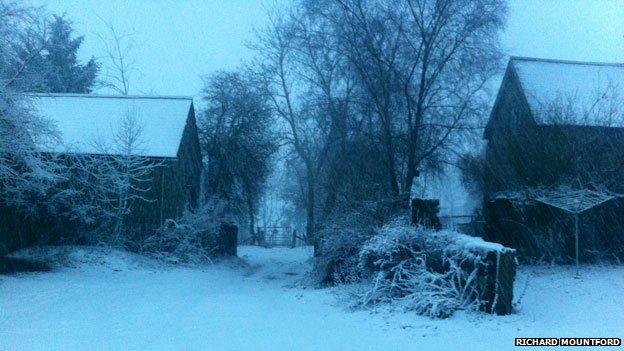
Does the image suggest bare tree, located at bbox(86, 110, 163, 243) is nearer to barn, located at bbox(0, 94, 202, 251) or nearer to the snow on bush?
barn, located at bbox(0, 94, 202, 251)

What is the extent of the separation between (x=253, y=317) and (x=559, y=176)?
1145 cm

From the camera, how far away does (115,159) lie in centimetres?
2294

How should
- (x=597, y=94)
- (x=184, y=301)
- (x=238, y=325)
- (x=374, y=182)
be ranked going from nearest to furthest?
(x=238, y=325)
(x=184, y=301)
(x=374, y=182)
(x=597, y=94)

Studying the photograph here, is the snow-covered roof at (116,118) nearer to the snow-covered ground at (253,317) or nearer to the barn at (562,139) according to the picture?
the snow-covered ground at (253,317)

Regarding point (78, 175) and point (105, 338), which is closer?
point (105, 338)

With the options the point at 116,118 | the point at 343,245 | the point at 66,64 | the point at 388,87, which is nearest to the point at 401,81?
the point at 388,87

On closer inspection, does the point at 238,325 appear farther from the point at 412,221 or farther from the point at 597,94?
the point at 597,94

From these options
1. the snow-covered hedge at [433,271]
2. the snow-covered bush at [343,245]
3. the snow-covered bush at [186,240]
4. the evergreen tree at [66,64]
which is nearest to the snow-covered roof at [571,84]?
the snow-covered bush at [343,245]

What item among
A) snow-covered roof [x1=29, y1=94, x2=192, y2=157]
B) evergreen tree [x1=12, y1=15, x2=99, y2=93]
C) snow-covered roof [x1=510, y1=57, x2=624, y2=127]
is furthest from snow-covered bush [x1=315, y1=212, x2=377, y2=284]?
evergreen tree [x1=12, y1=15, x2=99, y2=93]

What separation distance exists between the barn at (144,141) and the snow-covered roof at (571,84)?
14.8 meters

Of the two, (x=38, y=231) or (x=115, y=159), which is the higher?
(x=115, y=159)

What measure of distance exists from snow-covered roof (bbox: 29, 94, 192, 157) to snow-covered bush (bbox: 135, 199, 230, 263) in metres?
2.97

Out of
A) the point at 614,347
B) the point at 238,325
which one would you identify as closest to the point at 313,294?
the point at 238,325

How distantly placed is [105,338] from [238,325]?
231 cm
